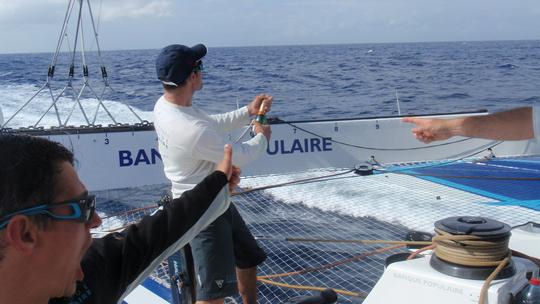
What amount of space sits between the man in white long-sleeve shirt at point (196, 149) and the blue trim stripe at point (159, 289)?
0.91 metres

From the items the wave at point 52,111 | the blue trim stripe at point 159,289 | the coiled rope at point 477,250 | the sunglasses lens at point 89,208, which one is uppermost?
the sunglasses lens at point 89,208

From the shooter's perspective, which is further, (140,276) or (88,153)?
(88,153)

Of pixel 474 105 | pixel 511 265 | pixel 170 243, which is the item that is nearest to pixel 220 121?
pixel 170 243

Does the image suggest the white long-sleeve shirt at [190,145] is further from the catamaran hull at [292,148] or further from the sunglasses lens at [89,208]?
the catamaran hull at [292,148]

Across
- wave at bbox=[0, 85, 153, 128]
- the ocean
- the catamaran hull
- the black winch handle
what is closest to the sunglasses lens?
the black winch handle

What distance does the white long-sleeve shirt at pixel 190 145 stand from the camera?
2.61 metres

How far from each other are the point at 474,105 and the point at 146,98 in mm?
→ 8004

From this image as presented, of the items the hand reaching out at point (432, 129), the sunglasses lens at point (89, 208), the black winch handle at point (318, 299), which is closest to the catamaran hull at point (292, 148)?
the hand reaching out at point (432, 129)

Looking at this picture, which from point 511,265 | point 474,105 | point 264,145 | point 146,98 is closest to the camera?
point 511,265

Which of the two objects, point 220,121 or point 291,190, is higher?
point 220,121

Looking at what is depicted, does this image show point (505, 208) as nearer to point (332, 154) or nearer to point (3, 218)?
point (332, 154)

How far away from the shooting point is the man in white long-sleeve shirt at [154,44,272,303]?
262 cm

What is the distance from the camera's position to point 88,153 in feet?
16.0

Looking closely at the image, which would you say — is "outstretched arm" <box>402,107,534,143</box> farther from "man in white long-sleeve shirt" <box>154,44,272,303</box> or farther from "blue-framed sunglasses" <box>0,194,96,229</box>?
"blue-framed sunglasses" <box>0,194,96,229</box>
